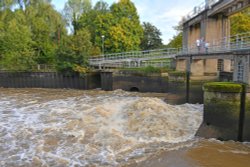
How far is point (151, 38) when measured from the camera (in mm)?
60406

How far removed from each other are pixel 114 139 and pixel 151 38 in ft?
159

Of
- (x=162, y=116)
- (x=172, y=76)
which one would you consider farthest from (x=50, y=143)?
(x=172, y=76)

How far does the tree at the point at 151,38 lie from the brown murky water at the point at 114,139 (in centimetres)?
4081

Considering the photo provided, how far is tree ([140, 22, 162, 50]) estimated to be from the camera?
60.2 m

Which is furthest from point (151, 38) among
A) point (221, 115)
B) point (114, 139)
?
point (114, 139)

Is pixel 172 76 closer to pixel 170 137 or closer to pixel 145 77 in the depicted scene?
pixel 145 77

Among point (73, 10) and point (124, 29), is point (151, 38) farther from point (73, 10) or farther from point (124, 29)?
point (73, 10)

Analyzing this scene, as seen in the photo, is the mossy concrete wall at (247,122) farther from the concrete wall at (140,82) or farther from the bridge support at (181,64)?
the concrete wall at (140,82)

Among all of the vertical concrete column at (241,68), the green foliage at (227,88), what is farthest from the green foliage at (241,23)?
the green foliage at (227,88)

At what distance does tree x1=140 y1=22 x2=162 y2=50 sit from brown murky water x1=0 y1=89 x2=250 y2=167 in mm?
40806

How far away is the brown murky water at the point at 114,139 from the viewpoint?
11508 mm

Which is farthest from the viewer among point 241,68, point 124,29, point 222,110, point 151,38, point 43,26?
point 151,38

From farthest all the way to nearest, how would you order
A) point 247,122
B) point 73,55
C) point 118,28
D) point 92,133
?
point 118,28
point 73,55
point 92,133
point 247,122

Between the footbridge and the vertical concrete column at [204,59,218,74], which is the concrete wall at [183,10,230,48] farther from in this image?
the vertical concrete column at [204,59,218,74]
